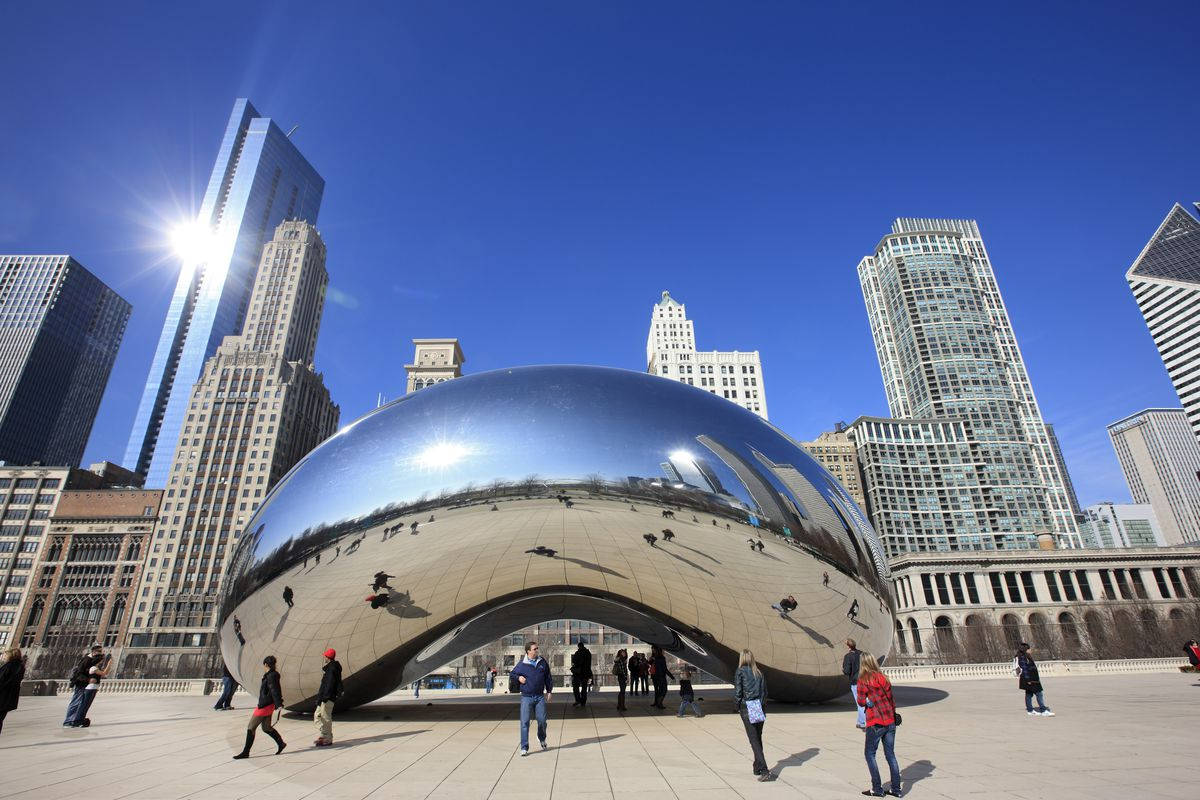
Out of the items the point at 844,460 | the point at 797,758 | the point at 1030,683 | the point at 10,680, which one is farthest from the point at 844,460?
the point at 10,680

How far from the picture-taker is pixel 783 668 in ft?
29.9

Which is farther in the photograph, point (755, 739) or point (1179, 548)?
point (1179, 548)

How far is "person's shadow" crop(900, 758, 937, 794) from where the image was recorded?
19.3 feet

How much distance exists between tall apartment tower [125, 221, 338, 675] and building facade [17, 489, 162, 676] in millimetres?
6349

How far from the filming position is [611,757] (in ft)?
23.5

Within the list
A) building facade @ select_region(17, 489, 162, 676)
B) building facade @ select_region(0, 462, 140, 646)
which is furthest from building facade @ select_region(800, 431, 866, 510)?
building facade @ select_region(0, 462, 140, 646)

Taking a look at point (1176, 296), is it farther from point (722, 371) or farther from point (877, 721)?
point (877, 721)

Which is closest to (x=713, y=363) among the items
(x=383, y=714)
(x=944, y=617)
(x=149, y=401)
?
(x=944, y=617)

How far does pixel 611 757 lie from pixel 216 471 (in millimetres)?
114154

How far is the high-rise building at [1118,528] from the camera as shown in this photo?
175 metres

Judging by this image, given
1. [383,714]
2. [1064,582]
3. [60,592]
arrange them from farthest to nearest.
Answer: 1. [60,592]
2. [1064,582]
3. [383,714]

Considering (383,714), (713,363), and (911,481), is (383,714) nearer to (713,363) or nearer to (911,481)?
(713,363)

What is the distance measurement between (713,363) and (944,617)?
6259 centimetres

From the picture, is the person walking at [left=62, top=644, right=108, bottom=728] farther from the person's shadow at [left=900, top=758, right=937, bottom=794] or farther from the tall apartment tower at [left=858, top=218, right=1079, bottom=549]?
the tall apartment tower at [left=858, top=218, right=1079, bottom=549]
